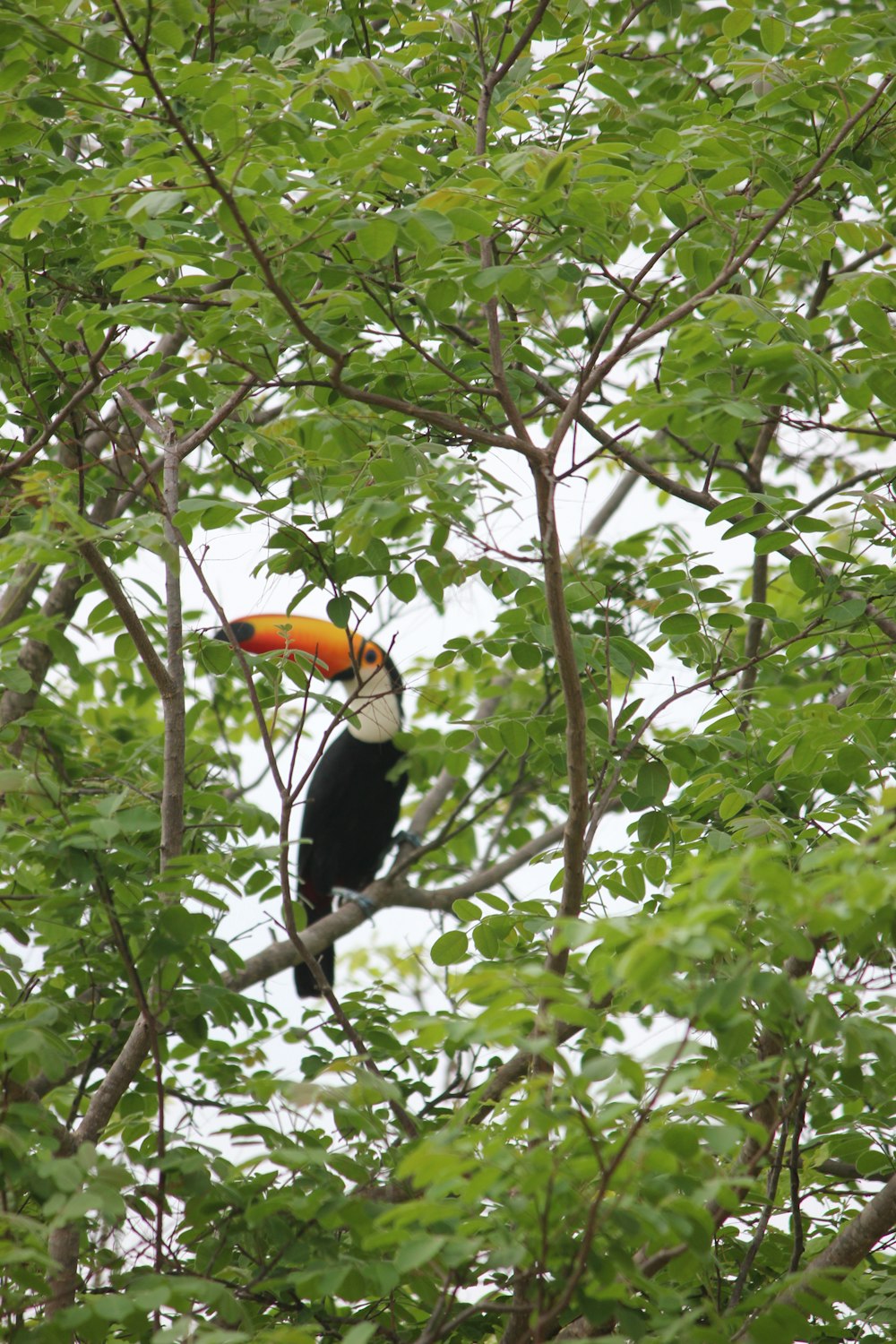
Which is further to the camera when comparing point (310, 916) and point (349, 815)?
point (310, 916)

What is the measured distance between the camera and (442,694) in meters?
3.80

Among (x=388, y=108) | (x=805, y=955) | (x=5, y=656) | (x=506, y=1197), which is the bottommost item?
(x=506, y=1197)

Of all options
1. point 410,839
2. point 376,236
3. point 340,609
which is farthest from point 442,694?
point 410,839

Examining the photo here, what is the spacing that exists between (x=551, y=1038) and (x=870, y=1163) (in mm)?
1471

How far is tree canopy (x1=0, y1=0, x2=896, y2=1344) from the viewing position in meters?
1.94

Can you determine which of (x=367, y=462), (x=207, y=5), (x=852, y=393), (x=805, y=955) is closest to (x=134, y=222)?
(x=367, y=462)

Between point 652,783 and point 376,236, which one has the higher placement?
point 376,236

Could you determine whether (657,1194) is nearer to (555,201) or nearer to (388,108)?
(555,201)

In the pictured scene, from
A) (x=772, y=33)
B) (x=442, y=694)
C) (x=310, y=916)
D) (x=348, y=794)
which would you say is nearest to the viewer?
(x=772, y=33)

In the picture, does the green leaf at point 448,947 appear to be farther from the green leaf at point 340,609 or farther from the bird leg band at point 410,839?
the bird leg band at point 410,839

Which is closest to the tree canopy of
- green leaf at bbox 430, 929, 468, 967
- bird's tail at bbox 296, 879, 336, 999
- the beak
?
green leaf at bbox 430, 929, 468, 967

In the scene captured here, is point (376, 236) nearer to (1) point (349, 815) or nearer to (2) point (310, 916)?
(1) point (349, 815)

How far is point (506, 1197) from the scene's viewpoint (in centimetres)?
193

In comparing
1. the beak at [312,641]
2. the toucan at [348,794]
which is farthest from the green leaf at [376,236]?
the toucan at [348,794]
